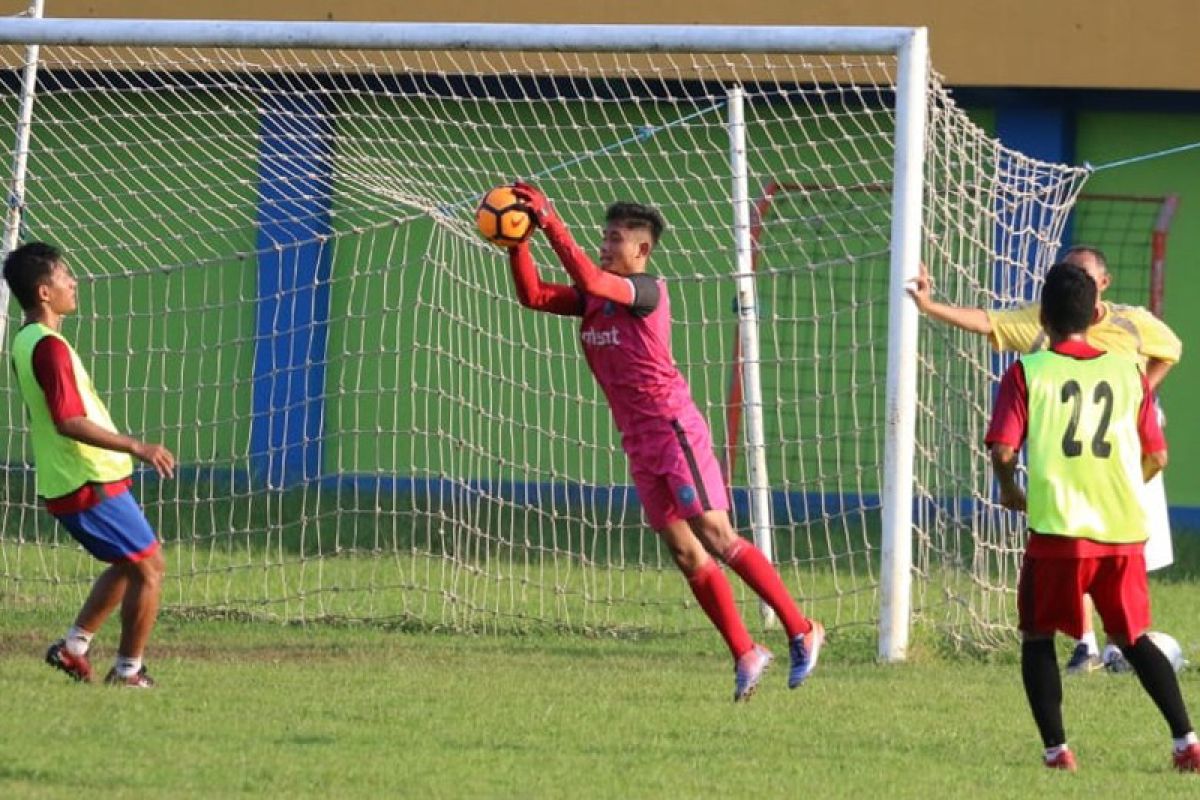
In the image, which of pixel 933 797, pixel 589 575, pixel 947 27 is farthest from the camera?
pixel 947 27

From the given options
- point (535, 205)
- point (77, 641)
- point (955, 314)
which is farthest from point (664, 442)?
point (77, 641)

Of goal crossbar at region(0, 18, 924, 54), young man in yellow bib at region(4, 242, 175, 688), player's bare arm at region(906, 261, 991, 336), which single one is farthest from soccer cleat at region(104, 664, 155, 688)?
player's bare arm at region(906, 261, 991, 336)

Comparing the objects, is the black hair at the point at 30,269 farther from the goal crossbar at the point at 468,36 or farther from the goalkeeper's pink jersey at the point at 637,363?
the goalkeeper's pink jersey at the point at 637,363

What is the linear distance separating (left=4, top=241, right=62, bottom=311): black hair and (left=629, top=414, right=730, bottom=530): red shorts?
2203 mm

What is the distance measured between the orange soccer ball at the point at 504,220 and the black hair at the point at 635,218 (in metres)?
0.55

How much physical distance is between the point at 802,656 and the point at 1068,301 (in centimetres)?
186

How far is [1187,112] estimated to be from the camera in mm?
15812

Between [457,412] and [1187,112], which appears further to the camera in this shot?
[1187,112]

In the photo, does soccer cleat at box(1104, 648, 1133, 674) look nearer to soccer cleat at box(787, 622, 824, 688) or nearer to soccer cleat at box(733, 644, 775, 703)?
soccer cleat at box(787, 622, 824, 688)

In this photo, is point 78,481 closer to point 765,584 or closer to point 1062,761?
point 765,584

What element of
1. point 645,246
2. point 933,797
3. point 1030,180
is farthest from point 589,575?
point 933,797

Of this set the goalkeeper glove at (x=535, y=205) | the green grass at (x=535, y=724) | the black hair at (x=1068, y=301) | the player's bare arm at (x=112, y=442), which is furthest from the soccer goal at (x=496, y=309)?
the player's bare arm at (x=112, y=442)

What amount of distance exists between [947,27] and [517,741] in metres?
9.41

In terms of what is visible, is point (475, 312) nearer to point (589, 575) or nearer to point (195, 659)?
point (589, 575)
